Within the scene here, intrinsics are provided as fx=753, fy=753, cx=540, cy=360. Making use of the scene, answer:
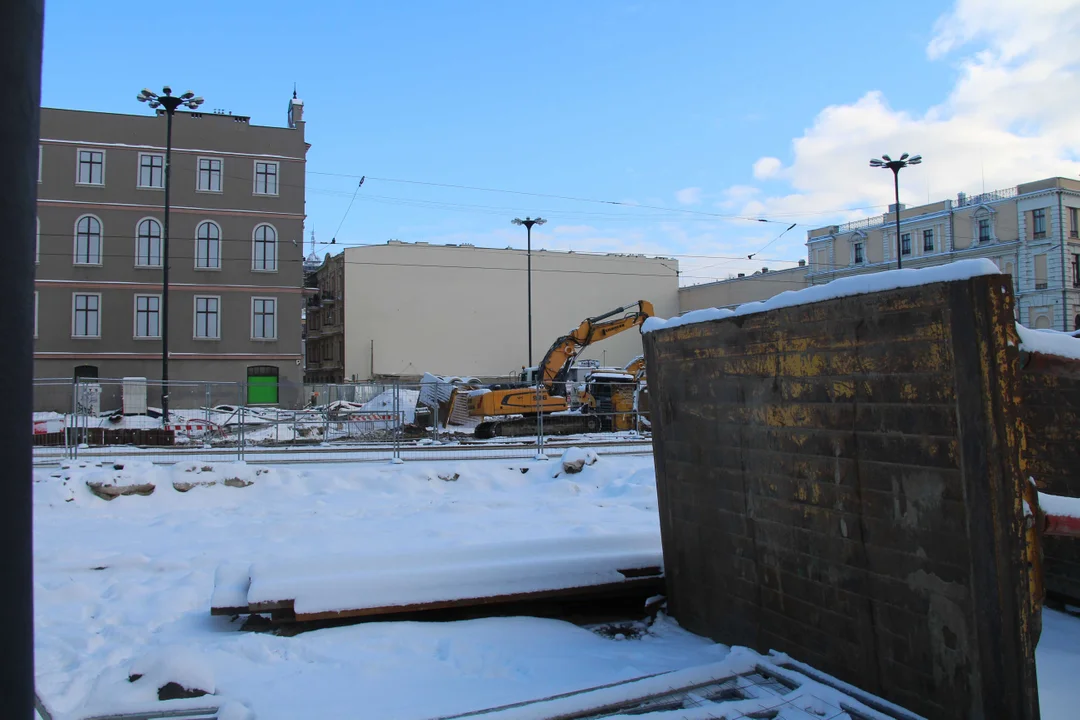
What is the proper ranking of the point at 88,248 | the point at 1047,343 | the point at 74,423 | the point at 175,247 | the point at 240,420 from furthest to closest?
the point at 175,247, the point at 88,248, the point at 240,420, the point at 74,423, the point at 1047,343

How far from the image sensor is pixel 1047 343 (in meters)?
3.96

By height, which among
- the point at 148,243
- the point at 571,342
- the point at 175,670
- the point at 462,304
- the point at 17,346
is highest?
the point at 148,243

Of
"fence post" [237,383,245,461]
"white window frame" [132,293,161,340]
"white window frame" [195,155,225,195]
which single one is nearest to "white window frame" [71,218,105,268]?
"white window frame" [132,293,161,340]

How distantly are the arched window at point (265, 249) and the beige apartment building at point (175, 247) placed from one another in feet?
0.18

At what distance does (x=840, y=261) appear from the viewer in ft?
220

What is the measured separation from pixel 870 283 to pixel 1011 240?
61413 mm

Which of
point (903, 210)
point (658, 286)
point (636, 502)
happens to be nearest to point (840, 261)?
point (903, 210)

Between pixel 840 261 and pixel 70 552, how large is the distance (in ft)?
223

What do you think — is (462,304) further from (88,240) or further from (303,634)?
(303,634)

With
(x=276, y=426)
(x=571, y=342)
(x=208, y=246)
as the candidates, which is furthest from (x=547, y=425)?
(x=208, y=246)

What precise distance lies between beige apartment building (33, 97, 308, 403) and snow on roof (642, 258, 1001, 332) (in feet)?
123

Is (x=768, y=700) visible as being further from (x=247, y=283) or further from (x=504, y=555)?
(x=247, y=283)

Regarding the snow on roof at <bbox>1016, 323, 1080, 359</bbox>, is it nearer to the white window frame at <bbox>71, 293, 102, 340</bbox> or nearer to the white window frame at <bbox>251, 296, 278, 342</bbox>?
the white window frame at <bbox>251, 296, 278, 342</bbox>

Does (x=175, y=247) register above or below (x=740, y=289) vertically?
below
